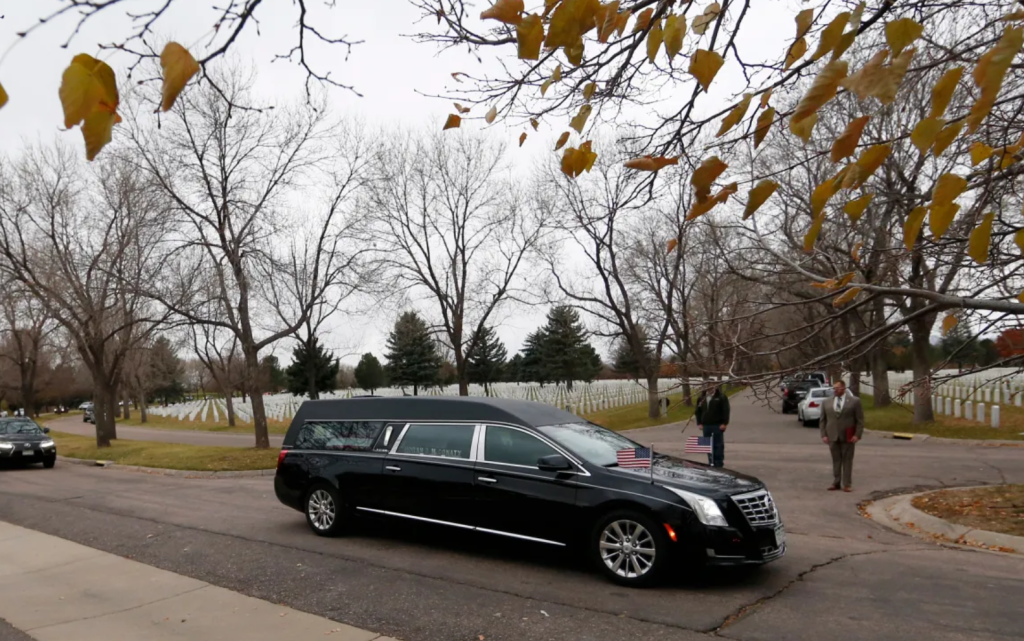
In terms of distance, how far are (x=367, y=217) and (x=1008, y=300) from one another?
836 inches

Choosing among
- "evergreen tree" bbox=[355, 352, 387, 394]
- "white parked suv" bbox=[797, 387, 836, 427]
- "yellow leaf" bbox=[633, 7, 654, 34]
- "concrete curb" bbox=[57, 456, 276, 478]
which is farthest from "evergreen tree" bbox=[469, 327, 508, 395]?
"yellow leaf" bbox=[633, 7, 654, 34]

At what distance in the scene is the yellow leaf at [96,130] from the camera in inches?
90.0

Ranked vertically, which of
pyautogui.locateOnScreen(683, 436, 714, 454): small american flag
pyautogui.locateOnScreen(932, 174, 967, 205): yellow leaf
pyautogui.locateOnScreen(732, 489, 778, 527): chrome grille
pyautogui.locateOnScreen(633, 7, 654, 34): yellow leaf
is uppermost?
pyautogui.locateOnScreen(633, 7, 654, 34): yellow leaf

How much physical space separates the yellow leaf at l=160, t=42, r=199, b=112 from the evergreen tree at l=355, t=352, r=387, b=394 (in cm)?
7229

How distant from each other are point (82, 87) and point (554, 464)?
578cm

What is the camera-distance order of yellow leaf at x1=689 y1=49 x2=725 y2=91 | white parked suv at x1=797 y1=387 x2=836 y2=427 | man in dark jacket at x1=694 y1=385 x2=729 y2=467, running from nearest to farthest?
yellow leaf at x1=689 y1=49 x2=725 y2=91
man in dark jacket at x1=694 y1=385 x2=729 y2=467
white parked suv at x1=797 y1=387 x2=836 y2=427

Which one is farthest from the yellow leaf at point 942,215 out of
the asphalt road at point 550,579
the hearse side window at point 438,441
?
the hearse side window at point 438,441

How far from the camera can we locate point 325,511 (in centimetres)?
918

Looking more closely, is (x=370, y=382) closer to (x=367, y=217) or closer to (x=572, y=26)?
(x=367, y=217)

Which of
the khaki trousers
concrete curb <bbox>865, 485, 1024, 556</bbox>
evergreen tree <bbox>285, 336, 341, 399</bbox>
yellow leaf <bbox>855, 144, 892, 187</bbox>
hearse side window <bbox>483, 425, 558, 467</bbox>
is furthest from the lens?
evergreen tree <bbox>285, 336, 341, 399</bbox>

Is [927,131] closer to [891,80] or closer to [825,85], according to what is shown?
[891,80]

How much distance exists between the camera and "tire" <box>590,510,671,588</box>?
662 cm

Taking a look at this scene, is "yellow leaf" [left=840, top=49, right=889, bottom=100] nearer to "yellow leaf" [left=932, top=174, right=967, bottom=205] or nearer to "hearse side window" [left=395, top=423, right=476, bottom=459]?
"yellow leaf" [left=932, top=174, right=967, bottom=205]

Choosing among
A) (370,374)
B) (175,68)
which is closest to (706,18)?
(175,68)
